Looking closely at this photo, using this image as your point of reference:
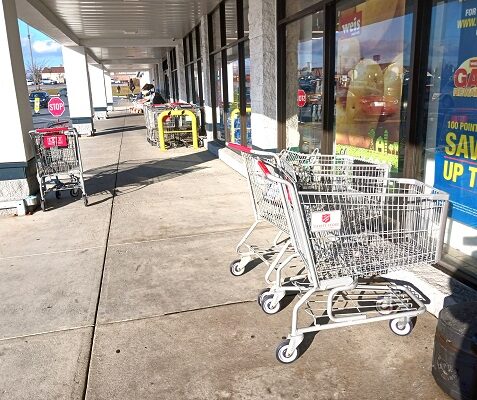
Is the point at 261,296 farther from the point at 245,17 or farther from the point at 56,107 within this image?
the point at 56,107

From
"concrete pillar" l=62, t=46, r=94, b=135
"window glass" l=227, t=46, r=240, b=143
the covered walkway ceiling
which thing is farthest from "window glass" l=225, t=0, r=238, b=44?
"concrete pillar" l=62, t=46, r=94, b=135

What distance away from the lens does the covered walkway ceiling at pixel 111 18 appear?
1055 centimetres

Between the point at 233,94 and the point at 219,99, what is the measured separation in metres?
1.62

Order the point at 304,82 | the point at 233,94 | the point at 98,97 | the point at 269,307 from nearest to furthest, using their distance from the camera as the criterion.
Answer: the point at 269,307
the point at 304,82
the point at 233,94
the point at 98,97

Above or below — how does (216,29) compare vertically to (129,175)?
above

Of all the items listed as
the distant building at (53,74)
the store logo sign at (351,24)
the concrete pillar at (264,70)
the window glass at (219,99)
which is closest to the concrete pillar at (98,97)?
the window glass at (219,99)

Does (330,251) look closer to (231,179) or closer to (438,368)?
(438,368)

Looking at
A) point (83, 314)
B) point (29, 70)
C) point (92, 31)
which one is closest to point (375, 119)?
point (83, 314)

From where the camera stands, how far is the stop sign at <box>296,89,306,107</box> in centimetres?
679

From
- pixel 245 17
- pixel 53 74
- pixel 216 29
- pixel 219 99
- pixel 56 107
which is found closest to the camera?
pixel 245 17

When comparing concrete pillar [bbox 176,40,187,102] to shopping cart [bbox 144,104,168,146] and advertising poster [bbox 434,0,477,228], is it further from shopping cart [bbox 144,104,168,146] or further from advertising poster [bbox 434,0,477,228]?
advertising poster [bbox 434,0,477,228]

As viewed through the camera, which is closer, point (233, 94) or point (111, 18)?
point (233, 94)

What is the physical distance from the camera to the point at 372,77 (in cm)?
498

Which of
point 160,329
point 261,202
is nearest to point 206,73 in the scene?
point 261,202
